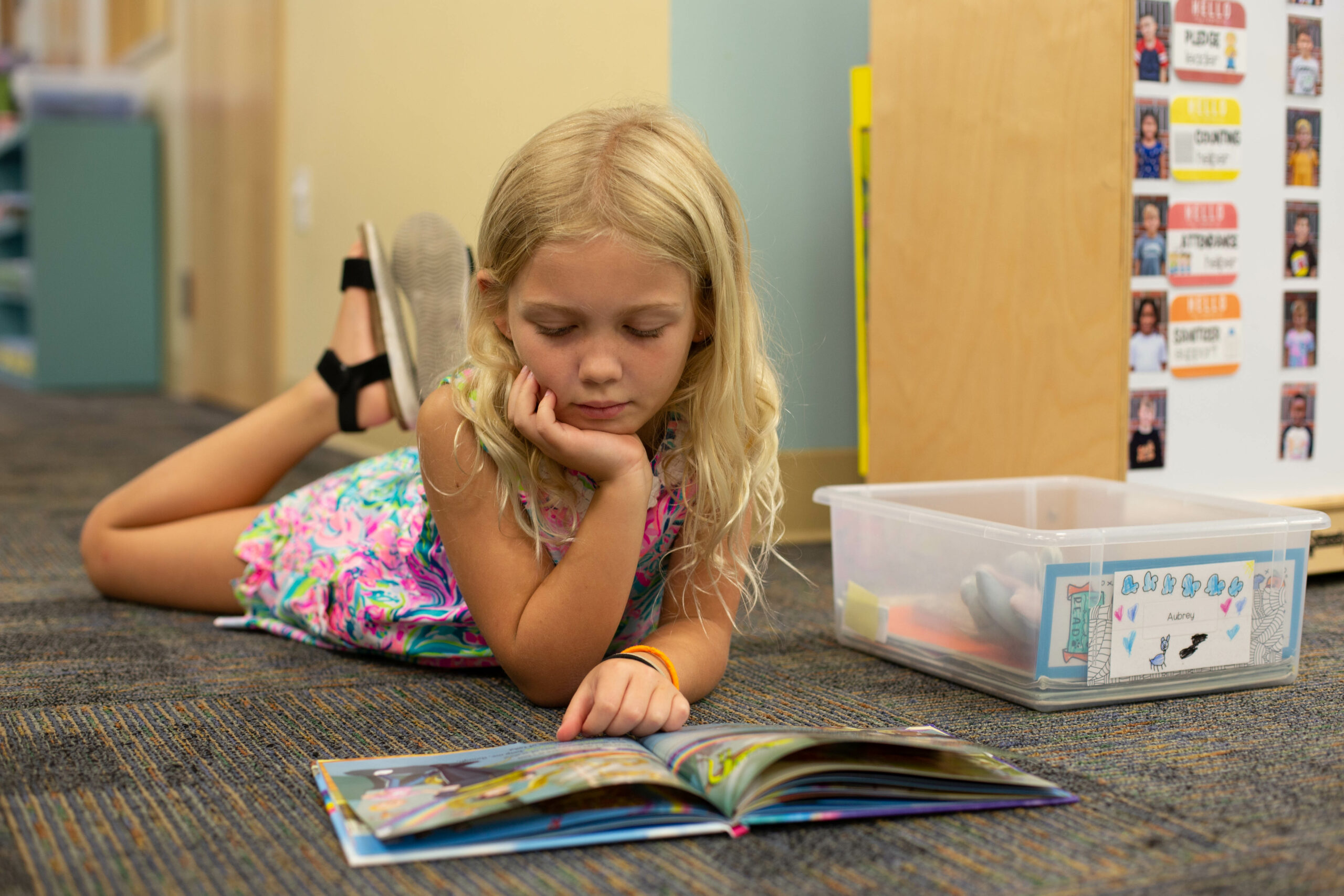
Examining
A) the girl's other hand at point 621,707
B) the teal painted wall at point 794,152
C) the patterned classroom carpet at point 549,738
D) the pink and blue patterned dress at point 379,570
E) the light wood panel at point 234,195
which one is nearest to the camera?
the patterned classroom carpet at point 549,738

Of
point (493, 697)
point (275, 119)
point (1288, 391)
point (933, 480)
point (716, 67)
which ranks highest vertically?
point (275, 119)

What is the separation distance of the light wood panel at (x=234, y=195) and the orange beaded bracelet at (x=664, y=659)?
2.43 metres

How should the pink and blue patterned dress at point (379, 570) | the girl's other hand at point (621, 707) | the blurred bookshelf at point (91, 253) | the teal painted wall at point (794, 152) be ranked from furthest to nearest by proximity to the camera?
1. the blurred bookshelf at point (91, 253)
2. the teal painted wall at point (794, 152)
3. the pink and blue patterned dress at point (379, 570)
4. the girl's other hand at point (621, 707)

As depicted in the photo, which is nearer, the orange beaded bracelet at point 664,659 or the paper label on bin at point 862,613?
the orange beaded bracelet at point 664,659

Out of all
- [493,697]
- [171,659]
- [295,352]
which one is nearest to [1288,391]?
[493,697]

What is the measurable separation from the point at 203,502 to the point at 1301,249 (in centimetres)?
119

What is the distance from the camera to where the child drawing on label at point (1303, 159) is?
1249 mm

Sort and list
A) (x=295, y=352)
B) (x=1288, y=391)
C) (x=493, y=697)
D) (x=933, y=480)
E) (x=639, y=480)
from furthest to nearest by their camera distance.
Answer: (x=295, y=352) < (x=933, y=480) < (x=1288, y=391) < (x=493, y=697) < (x=639, y=480)

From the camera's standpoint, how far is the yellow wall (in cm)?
158

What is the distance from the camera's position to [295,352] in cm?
288

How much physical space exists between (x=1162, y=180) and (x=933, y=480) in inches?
16.7

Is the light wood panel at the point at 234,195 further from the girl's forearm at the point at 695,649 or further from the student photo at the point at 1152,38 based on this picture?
the girl's forearm at the point at 695,649

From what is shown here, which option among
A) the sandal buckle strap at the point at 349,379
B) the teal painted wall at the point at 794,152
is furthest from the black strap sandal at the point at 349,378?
the teal painted wall at the point at 794,152

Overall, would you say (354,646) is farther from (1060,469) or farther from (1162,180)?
(1162,180)
